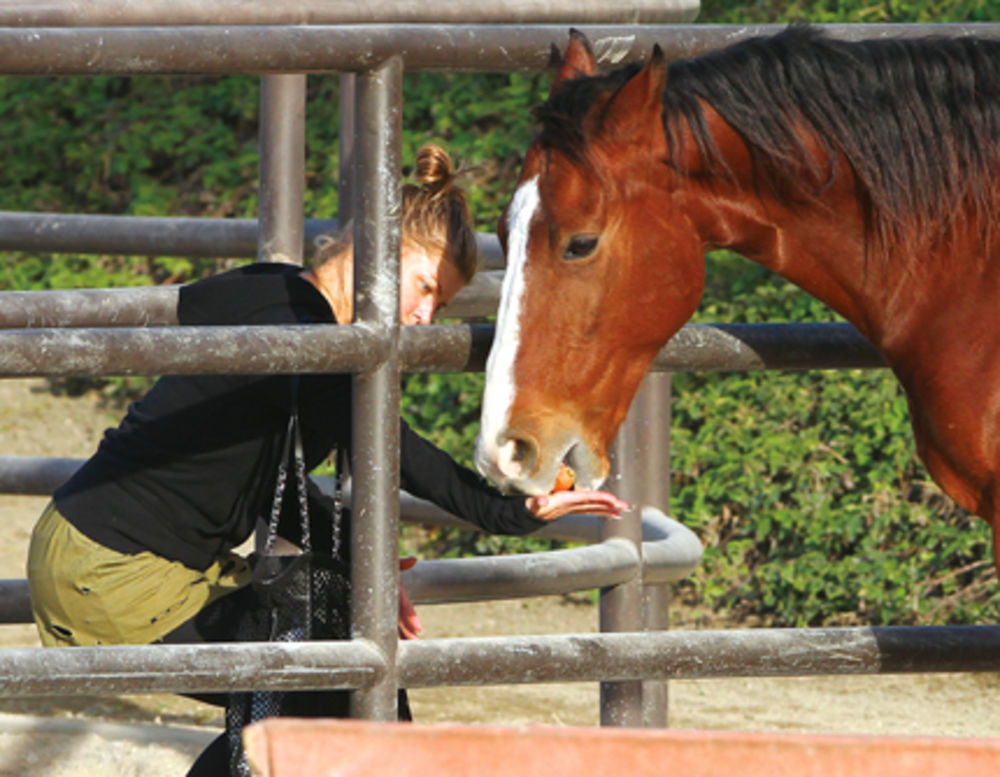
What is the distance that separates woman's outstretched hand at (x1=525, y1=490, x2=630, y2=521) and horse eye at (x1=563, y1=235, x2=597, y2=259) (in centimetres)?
34

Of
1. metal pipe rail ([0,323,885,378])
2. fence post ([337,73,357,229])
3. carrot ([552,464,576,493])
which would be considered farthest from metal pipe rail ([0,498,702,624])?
fence post ([337,73,357,229])

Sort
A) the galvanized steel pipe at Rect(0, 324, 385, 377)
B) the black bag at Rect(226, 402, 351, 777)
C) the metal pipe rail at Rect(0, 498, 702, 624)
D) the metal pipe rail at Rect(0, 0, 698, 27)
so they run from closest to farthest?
the galvanized steel pipe at Rect(0, 324, 385, 377), the black bag at Rect(226, 402, 351, 777), the metal pipe rail at Rect(0, 0, 698, 27), the metal pipe rail at Rect(0, 498, 702, 624)

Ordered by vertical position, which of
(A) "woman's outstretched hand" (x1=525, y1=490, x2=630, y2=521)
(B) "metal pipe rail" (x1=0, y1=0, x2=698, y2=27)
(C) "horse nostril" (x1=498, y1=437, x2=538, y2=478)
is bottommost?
(A) "woman's outstretched hand" (x1=525, y1=490, x2=630, y2=521)

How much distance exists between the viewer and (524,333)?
2.09 m

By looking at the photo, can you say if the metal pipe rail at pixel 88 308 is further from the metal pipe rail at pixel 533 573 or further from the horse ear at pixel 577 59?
the horse ear at pixel 577 59

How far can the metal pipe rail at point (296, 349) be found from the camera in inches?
76.4

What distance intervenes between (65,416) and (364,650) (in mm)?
6855

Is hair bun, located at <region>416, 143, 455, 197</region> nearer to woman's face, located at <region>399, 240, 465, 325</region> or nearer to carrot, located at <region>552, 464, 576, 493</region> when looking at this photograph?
woman's face, located at <region>399, 240, 465, 325</region>

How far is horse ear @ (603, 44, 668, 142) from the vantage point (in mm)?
2061

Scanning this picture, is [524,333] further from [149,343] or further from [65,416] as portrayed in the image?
[65,416]

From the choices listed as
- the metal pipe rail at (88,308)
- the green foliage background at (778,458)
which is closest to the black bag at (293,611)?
the metal pipe rail at (88,308)

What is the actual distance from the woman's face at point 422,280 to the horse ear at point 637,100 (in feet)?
1.74

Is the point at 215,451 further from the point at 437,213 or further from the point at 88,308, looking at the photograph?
the point at 437,213

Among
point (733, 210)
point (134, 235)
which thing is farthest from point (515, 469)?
point (134, 235)
